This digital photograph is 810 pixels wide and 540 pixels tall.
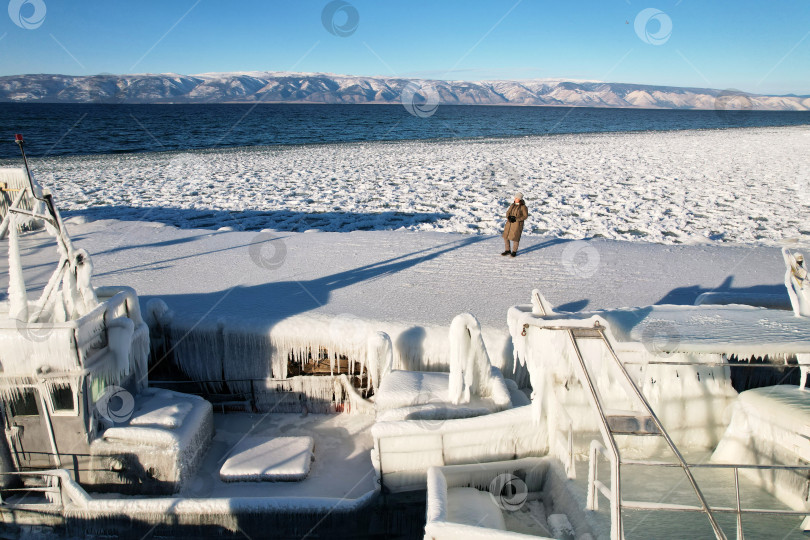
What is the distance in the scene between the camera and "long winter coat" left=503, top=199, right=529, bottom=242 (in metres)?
11.0

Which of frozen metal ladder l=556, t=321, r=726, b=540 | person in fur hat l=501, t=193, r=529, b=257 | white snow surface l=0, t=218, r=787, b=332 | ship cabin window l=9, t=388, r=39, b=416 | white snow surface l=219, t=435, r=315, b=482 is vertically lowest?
white snow surface l=219, t=435, r=315, b=482

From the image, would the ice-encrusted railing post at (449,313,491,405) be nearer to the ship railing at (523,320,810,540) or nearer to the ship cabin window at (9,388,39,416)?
the ship railing at (523,320,810,540)

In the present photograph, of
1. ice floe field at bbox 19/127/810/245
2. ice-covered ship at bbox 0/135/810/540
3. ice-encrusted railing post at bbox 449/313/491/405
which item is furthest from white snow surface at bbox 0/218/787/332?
ice floe field at bbox 19/127/810/245

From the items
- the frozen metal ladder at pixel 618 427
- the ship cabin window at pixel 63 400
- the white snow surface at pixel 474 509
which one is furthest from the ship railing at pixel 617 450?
the ship cabin window at pixel 63 400

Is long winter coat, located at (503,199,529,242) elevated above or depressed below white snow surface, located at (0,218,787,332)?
above

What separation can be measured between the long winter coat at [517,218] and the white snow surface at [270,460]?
655cm

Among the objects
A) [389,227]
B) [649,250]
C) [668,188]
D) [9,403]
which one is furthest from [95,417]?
[668,188]

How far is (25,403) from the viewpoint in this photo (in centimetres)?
625

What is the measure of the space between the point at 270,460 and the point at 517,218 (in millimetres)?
7208

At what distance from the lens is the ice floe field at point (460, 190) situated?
16312mm

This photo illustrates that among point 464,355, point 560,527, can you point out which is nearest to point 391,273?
point 464,355

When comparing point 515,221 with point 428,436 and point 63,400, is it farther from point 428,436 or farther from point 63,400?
point 63,400

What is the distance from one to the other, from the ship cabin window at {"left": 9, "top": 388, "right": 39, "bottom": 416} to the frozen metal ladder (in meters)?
6.44

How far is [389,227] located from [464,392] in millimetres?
10344
